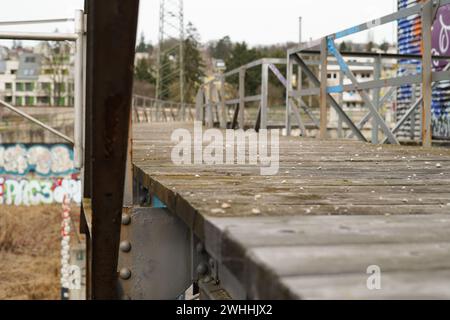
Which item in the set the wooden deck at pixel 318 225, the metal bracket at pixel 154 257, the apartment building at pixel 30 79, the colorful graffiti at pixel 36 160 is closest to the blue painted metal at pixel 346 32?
the wooden deck at pixel 318 225

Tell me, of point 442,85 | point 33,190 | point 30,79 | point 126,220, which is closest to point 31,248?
point 33,190

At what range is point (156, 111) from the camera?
24953 millimetres

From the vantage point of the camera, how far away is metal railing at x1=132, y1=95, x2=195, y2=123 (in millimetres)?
21328

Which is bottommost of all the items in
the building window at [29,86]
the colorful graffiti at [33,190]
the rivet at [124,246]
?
the colorful graffiti at [33,190]

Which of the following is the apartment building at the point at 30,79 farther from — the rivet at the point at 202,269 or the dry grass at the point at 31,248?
the rivet at the point at 202,269

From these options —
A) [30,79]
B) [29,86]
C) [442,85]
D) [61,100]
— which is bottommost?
[442,85]

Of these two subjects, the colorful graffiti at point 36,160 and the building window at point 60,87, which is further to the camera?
the building window at point 60,87

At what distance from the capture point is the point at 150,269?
2340 mm

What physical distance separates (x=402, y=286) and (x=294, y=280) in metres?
0.18

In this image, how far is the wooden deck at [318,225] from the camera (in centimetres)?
103

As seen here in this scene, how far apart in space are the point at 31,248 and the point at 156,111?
9582mm

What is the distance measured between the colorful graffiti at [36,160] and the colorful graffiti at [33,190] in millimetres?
762

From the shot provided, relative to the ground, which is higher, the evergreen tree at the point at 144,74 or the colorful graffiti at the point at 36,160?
the evergreen tree at the point at 144,74

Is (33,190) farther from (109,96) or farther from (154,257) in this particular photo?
(109,96)
